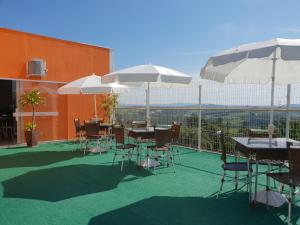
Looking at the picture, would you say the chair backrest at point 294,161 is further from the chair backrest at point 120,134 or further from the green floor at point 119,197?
the chair backrest at point 120,134

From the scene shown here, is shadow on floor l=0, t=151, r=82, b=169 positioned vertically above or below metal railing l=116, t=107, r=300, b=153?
below

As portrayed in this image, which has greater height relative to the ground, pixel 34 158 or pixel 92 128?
pixel 92 128

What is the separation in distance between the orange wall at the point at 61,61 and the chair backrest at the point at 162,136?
647cm

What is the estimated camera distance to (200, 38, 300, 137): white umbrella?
402cm

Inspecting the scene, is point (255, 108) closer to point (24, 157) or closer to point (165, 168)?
point (165, 168)

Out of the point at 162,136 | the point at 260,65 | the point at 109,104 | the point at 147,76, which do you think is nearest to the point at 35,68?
the point at 109,104

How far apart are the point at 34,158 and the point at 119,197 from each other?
4274mm

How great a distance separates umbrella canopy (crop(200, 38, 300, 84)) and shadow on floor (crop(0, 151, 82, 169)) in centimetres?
474

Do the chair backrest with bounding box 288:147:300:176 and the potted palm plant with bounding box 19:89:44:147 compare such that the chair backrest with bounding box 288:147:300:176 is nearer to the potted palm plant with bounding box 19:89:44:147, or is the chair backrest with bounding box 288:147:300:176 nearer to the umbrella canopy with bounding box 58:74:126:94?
the umbrella canopy with bounding box 58:74:126:94


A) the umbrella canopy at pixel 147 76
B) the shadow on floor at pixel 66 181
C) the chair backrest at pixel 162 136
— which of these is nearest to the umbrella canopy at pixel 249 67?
the umbrella canopy at pixel 147 76

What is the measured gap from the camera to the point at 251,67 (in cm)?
533

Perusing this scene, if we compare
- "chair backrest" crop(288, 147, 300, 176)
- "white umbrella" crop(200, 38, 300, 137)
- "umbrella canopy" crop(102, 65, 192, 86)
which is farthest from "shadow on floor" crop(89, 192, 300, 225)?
"umbrella canopy" crop(102, 65, 192, 86)

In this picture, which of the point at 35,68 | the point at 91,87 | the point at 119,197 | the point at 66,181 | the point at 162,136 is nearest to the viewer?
the point at 119,197

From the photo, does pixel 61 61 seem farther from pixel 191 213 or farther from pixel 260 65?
pixel 191 213
